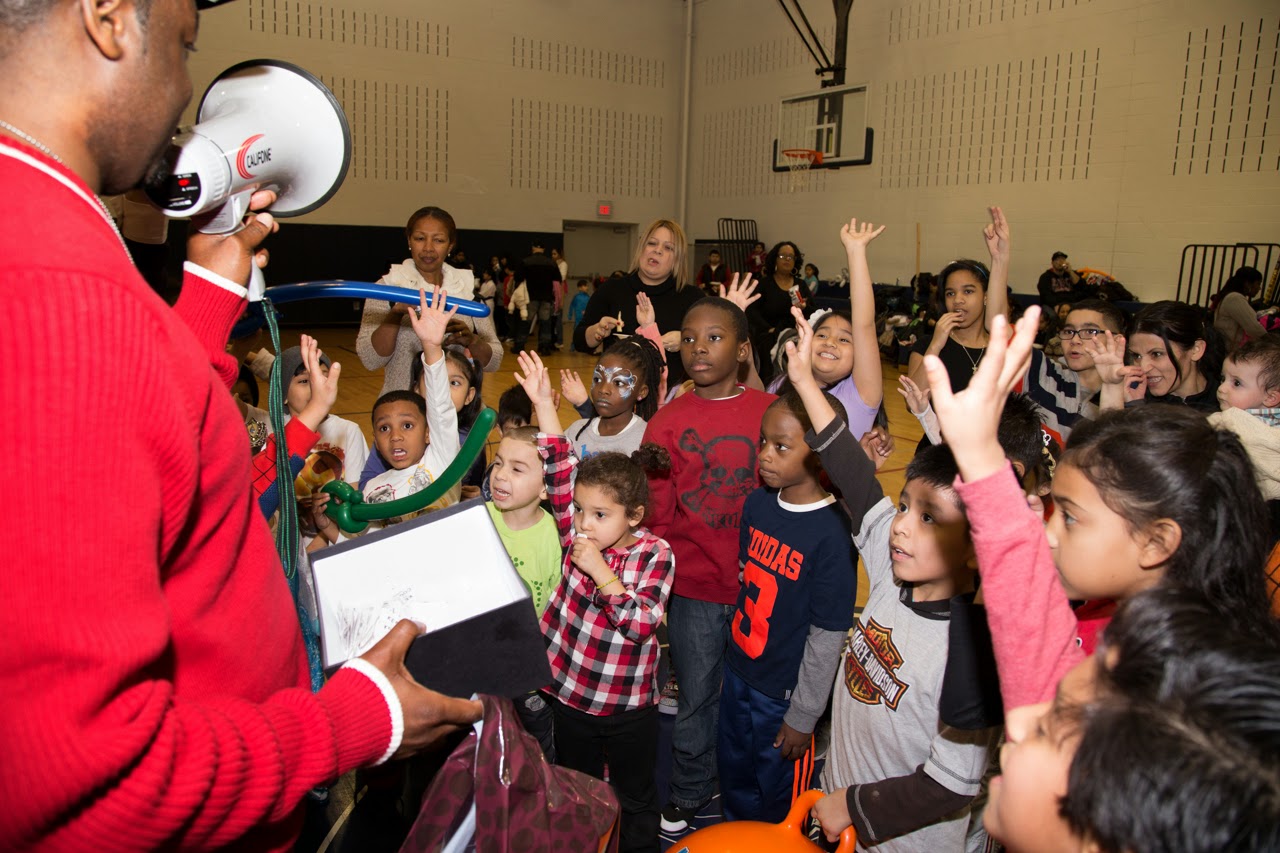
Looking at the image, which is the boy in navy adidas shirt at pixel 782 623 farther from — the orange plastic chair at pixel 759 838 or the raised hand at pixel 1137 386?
the raised hand at pixel 1137 386

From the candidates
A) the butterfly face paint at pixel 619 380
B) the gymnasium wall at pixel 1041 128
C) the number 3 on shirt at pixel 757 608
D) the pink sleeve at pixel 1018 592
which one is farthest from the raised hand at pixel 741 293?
the gymnasium wall at pixel 1041 128

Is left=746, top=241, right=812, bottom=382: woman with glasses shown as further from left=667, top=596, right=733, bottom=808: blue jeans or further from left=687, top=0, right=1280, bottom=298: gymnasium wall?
left=687, top=0, right=1280, bottom=298: gymnasium wall

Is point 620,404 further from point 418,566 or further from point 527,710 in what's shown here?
point 418,566

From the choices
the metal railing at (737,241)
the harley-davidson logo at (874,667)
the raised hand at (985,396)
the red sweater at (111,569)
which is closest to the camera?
the red sweater at (111,569)

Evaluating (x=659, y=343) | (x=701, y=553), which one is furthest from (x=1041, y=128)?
(x=701, y=553)

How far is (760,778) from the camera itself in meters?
2.22

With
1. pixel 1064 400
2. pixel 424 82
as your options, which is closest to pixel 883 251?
pixel 424 82

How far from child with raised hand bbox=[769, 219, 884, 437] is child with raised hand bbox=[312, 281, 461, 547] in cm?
122

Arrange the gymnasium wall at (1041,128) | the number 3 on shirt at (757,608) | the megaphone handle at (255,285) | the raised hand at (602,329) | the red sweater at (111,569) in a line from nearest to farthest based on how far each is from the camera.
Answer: the red sweater at (111,569), the megaphone handle at (255,285), the number 3 on shirt at (757,608), the raised hand at (602,329), the gymnasium wall at (1041,128)

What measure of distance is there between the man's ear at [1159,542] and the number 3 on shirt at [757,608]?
40.4 inches

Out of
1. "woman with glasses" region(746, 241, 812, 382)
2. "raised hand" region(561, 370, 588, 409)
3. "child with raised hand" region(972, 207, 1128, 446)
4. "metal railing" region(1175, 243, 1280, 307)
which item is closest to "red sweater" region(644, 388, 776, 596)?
"raised hand" region(561, 370, 588, 409)

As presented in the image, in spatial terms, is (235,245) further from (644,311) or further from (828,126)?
(828,126)

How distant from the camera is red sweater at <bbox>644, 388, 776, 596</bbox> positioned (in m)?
2.49

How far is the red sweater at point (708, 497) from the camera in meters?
2.49
